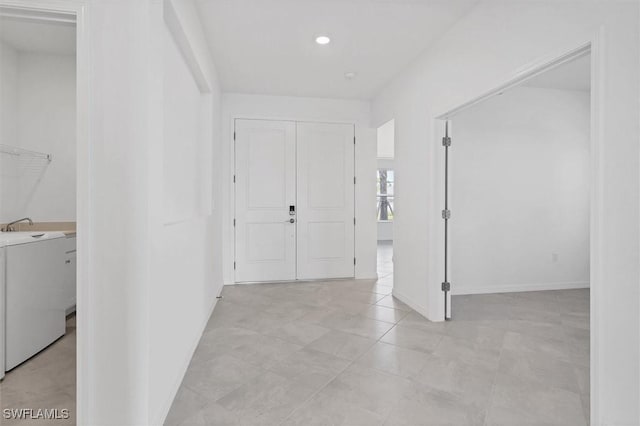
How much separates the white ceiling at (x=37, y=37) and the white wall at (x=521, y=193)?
4119 mm

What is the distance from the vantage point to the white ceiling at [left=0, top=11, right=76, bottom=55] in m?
2.69

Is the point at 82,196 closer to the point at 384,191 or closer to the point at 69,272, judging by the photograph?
the point at 69,272

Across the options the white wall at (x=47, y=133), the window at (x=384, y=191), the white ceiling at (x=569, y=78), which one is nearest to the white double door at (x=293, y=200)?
the white wall at (x=47, y=133)

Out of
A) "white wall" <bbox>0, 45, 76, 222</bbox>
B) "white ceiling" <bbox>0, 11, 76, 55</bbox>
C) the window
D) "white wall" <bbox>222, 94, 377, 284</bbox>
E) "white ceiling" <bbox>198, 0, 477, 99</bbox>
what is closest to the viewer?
"white ceiling" <bbox>198, 0, 477, 99</bbox>

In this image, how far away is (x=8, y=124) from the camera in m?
3.00

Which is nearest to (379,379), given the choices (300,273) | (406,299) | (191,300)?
(191,300)

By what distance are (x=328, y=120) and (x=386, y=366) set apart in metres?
3.42

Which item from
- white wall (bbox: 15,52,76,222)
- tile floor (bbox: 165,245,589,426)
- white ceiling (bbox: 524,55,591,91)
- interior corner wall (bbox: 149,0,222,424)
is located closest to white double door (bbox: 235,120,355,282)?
tile floor (bbox: 165,245,589,426)

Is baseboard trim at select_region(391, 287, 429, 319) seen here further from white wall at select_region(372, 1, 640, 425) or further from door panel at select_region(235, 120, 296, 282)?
door panel at select_region(235, 120, 296, 282)

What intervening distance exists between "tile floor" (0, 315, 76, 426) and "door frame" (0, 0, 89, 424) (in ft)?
1.79

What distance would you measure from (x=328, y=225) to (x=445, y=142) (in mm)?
2139

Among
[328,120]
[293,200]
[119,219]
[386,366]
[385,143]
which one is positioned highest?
[385,143]

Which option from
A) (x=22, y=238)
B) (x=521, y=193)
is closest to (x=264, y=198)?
(x=22, y=238)

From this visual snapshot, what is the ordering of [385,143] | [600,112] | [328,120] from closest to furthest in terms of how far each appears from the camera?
[600,112] → [328,120] → [385,143]
